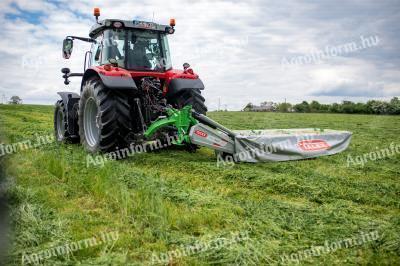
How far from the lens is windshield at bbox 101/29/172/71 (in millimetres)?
7797

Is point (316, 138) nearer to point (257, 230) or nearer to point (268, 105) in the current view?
point (257, 230)

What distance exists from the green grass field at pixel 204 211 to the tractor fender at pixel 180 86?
1.83 metres

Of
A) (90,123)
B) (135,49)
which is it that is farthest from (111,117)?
(135,49)

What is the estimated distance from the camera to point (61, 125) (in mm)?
10047

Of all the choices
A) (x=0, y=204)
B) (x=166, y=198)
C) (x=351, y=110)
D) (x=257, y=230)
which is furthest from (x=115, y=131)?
(x=351, y=110)

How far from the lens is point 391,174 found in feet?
20.6

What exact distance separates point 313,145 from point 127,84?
143 inches

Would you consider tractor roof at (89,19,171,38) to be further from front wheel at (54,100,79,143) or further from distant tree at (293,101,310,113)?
distant tree at (293,101,310,113)

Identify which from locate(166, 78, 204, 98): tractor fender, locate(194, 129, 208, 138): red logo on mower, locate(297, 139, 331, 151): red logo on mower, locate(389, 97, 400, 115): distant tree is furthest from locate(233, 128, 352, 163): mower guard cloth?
locate(389, 97, 400, 115): distant tree

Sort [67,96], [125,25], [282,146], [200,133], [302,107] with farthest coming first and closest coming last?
1. [302,107]
2. [67,96]
3. [125,25]
4. [282,146]
5. [200,133]

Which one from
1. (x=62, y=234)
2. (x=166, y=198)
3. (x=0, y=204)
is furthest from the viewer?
(x=166, y=198)

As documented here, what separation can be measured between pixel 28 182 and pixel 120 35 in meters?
3.65

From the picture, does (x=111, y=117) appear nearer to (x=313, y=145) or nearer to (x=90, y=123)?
(x=90, y=123)

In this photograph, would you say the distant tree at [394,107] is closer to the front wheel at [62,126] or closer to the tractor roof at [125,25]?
the tractor roof at [125,25]
